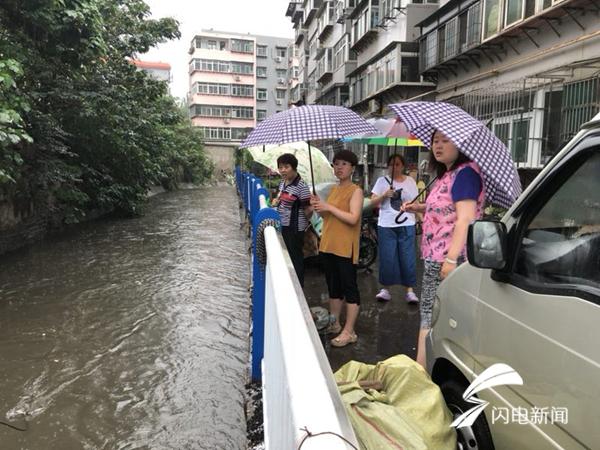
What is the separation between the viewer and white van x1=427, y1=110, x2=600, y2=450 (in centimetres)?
146

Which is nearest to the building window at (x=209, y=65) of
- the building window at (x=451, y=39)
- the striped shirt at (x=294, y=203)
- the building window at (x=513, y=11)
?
the building window at (x=451, y=39)

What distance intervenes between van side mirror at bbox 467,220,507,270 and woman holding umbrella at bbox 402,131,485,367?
2.92ft

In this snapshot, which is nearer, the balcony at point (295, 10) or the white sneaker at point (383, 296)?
the white sneaker at point (383, 296)

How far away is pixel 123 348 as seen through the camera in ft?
17.2

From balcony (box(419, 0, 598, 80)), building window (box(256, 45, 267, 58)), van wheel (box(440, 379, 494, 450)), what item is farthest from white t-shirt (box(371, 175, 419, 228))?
building window (box(256, 45, 267, 58))

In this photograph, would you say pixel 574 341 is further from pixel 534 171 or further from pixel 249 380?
pixel 534 171

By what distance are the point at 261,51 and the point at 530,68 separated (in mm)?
62056

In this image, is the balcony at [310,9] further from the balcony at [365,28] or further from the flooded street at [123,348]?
the flooded street at [123,348]

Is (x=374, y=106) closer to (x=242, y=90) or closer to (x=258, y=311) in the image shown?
(x=258, y=311)

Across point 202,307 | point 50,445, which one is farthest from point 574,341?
point 202,307

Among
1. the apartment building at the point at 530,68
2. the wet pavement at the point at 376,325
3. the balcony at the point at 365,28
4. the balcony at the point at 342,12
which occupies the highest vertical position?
the balcony at the point at 342,12

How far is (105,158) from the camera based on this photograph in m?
14.4

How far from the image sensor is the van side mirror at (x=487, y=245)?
1873 millimetres

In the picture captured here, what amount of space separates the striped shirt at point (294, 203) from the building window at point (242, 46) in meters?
64.8
